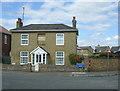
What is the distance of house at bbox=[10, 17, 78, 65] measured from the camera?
29.2m

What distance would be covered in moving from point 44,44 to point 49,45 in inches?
33.8

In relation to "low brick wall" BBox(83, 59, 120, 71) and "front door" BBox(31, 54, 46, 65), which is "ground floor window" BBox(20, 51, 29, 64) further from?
"low brick wall" BBox(83, 59, 120, 71)

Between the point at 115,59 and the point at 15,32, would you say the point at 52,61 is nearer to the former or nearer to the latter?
the point at 15,32

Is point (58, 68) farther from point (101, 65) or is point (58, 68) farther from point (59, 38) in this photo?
point (59, 38)

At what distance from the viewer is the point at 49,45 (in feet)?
97.9

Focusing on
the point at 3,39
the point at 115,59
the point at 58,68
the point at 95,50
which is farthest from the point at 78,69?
the point at 95,50

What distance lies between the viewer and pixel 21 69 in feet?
76.0

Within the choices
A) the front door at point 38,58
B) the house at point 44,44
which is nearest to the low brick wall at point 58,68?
the house at point 44,44

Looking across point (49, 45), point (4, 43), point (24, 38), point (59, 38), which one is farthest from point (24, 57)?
point (4, 43)

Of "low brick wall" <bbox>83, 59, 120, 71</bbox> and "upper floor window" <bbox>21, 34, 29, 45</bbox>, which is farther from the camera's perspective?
"upper floor window" <bbox>21, 34, 29, 45</bbox>

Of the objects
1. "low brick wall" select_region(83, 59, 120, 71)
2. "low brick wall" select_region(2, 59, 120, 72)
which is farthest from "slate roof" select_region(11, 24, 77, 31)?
"low brick wall" select_region(2, 59, 120, 72)

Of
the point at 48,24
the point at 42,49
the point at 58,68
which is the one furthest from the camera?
the point at 48,24

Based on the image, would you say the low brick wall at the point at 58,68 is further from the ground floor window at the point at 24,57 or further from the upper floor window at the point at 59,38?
the ground floor window at the point at 24,57

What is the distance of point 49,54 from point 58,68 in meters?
7.32
